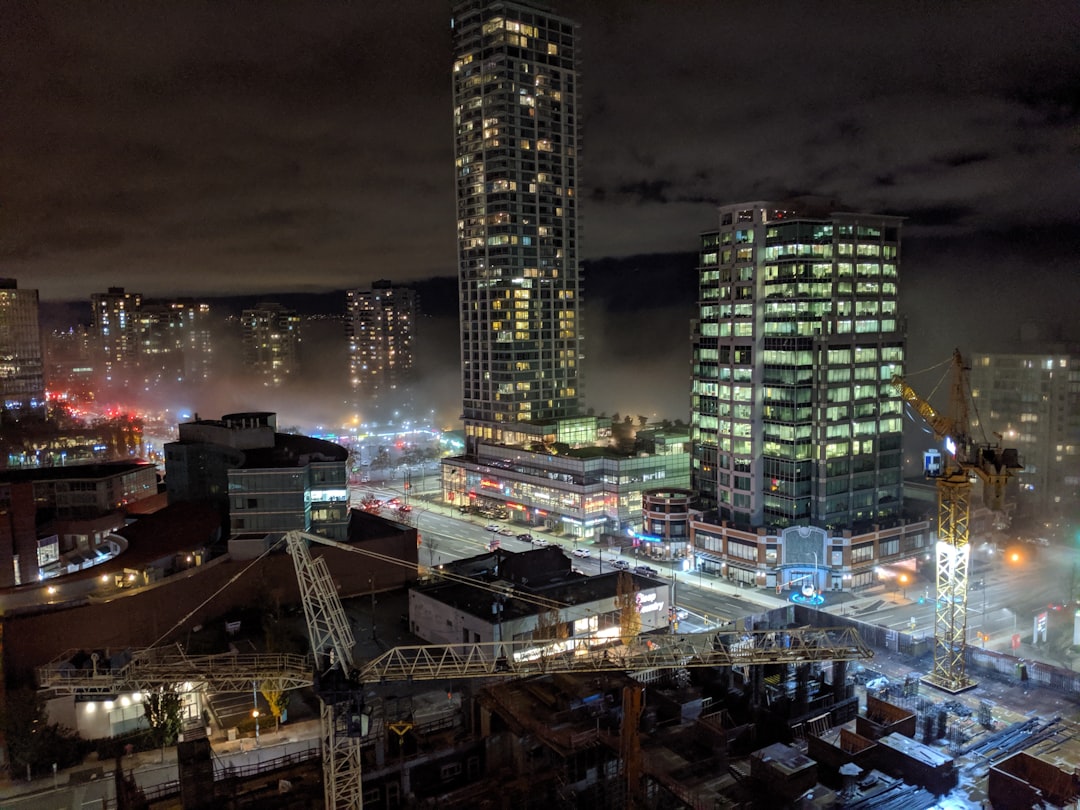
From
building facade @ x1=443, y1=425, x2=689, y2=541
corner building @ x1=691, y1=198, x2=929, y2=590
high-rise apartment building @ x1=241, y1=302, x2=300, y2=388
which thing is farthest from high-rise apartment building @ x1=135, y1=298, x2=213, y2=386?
corner building @ x1=691, y1=198, x2=929, y2=590

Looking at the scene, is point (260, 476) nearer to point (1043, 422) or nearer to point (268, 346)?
point (1043, 422)

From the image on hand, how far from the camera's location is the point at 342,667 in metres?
27.6

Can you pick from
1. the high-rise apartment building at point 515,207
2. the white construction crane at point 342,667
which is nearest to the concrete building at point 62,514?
the white construction crane at point 342,667

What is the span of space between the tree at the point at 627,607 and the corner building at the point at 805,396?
15.8 metres

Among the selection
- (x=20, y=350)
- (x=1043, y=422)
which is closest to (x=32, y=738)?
(x=1043, y=422)

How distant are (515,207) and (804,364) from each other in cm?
3861

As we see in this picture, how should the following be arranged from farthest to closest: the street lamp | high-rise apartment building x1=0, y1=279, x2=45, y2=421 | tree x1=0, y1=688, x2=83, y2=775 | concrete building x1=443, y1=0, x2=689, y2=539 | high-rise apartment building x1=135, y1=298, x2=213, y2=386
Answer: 1. high-rise apartment building x1=135, y1=298, x2=213, y2=386
2. high-rise apartment building x1=0, y1=279, x2=45, y2=421
3. concrete building x1=443, y1=0, x2=689, y2=539
4. the street lamp
5. tree x1=0, y1=688, x2=83, y2=775

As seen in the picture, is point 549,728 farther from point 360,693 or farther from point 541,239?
point 541,239

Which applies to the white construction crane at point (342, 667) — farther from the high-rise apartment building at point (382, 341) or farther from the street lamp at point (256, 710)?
the high-rise apartment building at point (382, 341)

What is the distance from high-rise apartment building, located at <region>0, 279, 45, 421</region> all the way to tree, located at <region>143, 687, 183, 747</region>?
11437cm

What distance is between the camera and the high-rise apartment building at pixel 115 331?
190 m

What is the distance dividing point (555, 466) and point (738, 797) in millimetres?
47367

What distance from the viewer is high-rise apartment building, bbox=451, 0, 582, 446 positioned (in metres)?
82.7

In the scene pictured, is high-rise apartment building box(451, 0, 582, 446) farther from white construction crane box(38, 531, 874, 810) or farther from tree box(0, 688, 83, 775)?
tree box(0, 688, 83, 775)
